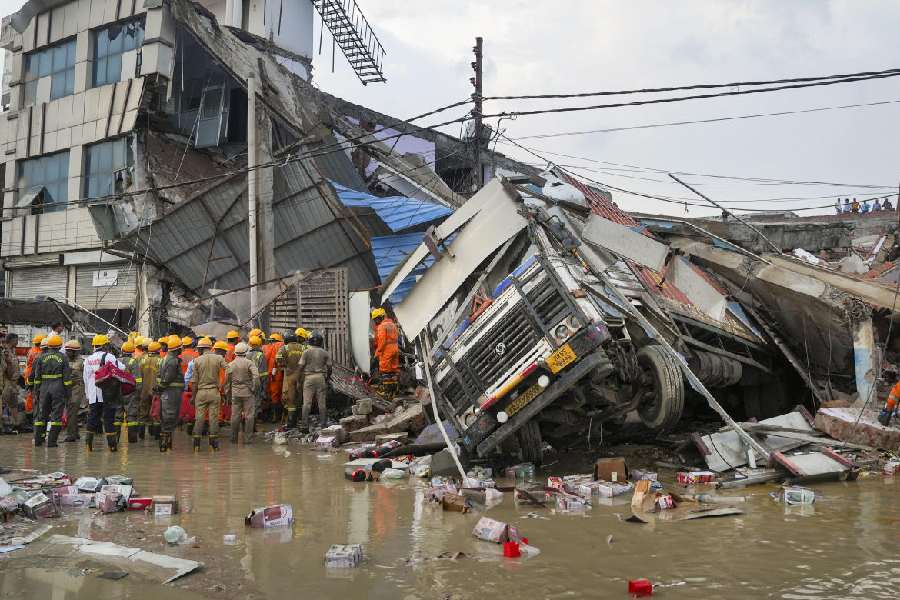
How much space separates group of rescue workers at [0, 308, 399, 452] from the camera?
10.9 metres

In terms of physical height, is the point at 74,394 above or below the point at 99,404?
above

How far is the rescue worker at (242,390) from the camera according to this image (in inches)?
454

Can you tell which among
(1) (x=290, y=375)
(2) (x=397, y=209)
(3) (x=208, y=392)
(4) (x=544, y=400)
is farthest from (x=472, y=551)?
(2) (x=397, y=209)

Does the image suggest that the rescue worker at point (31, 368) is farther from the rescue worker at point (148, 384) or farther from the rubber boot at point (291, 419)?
the rubber boot at point (291, 419)

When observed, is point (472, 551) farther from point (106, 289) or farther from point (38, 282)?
point (38, 282)

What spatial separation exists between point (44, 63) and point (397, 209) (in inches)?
515

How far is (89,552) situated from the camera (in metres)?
5.11

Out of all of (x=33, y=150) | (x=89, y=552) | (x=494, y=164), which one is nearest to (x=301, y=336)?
(x=89, y=552)

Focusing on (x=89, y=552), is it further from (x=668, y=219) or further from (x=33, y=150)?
(x=33, y=150)

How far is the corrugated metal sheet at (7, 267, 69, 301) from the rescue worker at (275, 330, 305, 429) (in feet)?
37.0

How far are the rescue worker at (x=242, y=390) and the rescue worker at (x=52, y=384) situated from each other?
2.31m

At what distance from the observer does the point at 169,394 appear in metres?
11.1

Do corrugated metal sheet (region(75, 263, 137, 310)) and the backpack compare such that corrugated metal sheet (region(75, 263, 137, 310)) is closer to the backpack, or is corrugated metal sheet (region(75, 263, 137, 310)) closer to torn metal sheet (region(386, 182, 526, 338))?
the backpack

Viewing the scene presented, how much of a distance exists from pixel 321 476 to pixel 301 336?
5130 millimetres
